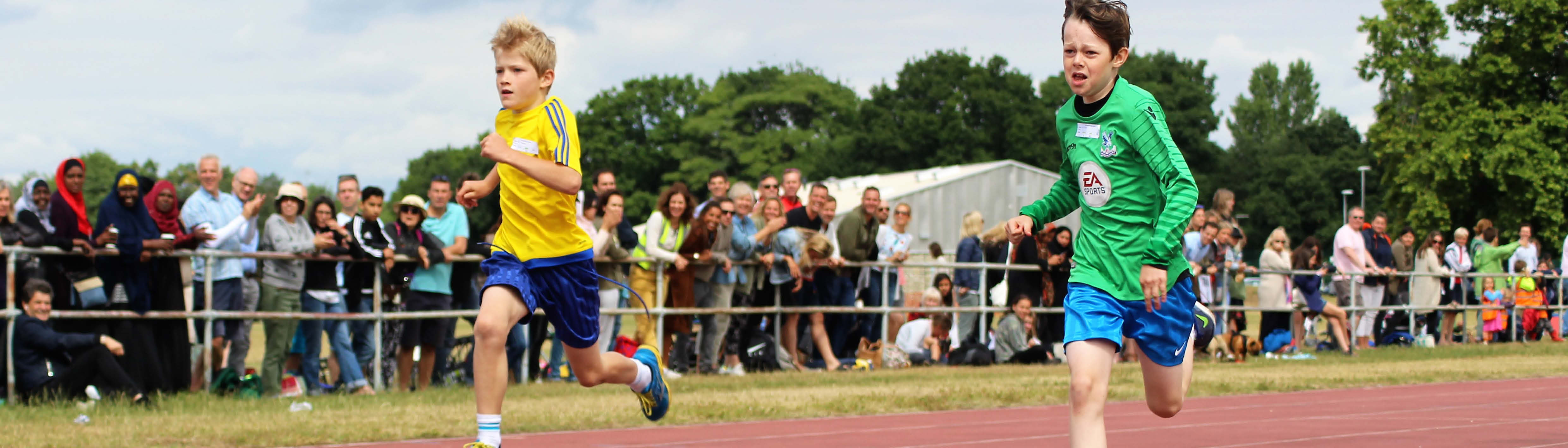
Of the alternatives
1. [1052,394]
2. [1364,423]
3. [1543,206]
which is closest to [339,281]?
[1052,394]

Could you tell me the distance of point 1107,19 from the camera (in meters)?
4.91

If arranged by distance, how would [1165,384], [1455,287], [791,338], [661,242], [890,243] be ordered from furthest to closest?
[1455,287] → [890,243] → [791,338] → [661,242] → [1165,384]

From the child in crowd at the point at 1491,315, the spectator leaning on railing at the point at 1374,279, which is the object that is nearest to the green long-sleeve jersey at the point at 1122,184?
the spectator leaning on railing at the point at 1374,279

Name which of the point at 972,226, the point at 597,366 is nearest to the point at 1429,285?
the point at 972,226

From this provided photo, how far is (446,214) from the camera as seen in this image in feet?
37.9

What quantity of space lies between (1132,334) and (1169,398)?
1.24ft

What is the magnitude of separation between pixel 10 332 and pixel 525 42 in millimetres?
5599

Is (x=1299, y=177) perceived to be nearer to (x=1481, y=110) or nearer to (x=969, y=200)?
(x=969, y=200)

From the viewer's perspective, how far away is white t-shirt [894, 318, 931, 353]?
14859 mm

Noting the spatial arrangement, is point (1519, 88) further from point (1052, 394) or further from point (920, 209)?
point (1052, 394)

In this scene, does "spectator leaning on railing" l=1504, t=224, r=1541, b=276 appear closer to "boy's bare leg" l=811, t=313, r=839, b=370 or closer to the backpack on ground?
the backpack on ground

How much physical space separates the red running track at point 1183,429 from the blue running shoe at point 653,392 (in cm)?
61

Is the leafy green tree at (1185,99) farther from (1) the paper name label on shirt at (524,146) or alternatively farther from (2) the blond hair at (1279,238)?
(1) the paper name label on shirt at (524,146)

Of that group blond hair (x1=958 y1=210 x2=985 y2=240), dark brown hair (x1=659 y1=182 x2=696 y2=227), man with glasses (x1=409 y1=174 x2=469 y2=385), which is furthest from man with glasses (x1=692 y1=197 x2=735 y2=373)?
blond hair (x1=958 y1=210 x2=985 y2=240)
